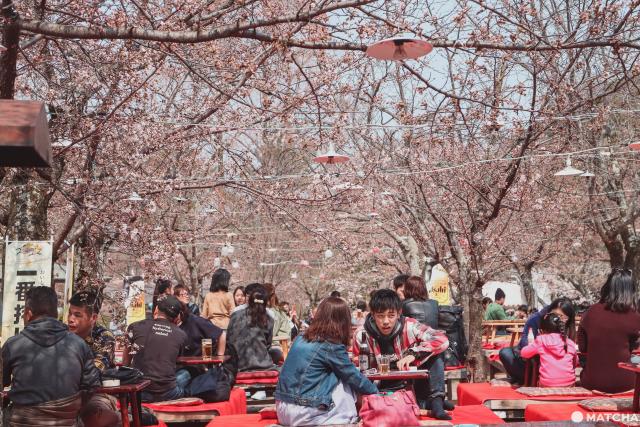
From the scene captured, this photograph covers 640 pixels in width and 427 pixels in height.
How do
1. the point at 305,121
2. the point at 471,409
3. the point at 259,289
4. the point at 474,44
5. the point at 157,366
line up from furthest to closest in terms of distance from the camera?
the point at 305,121, the point at 259,289, the point at 157,366, the point at 471,409, the point at 474,44

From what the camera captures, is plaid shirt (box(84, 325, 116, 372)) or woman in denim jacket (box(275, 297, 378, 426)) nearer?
woman in denim jacket (box(275, 297, 378, 426))

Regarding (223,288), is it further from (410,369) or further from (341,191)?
(410,369)

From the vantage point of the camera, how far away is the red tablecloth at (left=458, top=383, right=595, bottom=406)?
8.68 m

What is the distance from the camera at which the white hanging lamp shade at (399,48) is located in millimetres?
5781

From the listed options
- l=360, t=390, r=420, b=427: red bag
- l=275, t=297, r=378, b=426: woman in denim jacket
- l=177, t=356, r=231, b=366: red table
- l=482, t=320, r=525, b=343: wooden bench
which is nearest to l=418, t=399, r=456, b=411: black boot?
l=360, t=390, r=420, b=427: red bag

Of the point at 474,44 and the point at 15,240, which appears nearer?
the point at 474,44

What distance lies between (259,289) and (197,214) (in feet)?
38.3

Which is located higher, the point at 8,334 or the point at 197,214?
the point at 197,214

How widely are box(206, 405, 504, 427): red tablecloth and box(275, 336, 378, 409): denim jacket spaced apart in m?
1.34

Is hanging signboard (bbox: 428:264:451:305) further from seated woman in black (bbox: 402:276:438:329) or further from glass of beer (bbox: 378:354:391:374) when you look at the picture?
Answer: glass of beer (bbox: 378:354:391:374)

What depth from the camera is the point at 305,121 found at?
12.4 meters

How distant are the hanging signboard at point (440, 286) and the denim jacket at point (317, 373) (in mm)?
11365

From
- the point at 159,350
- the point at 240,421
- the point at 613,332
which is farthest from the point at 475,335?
the point at 240,421

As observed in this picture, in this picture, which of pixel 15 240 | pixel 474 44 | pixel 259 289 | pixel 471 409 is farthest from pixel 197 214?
pixel 474 44
